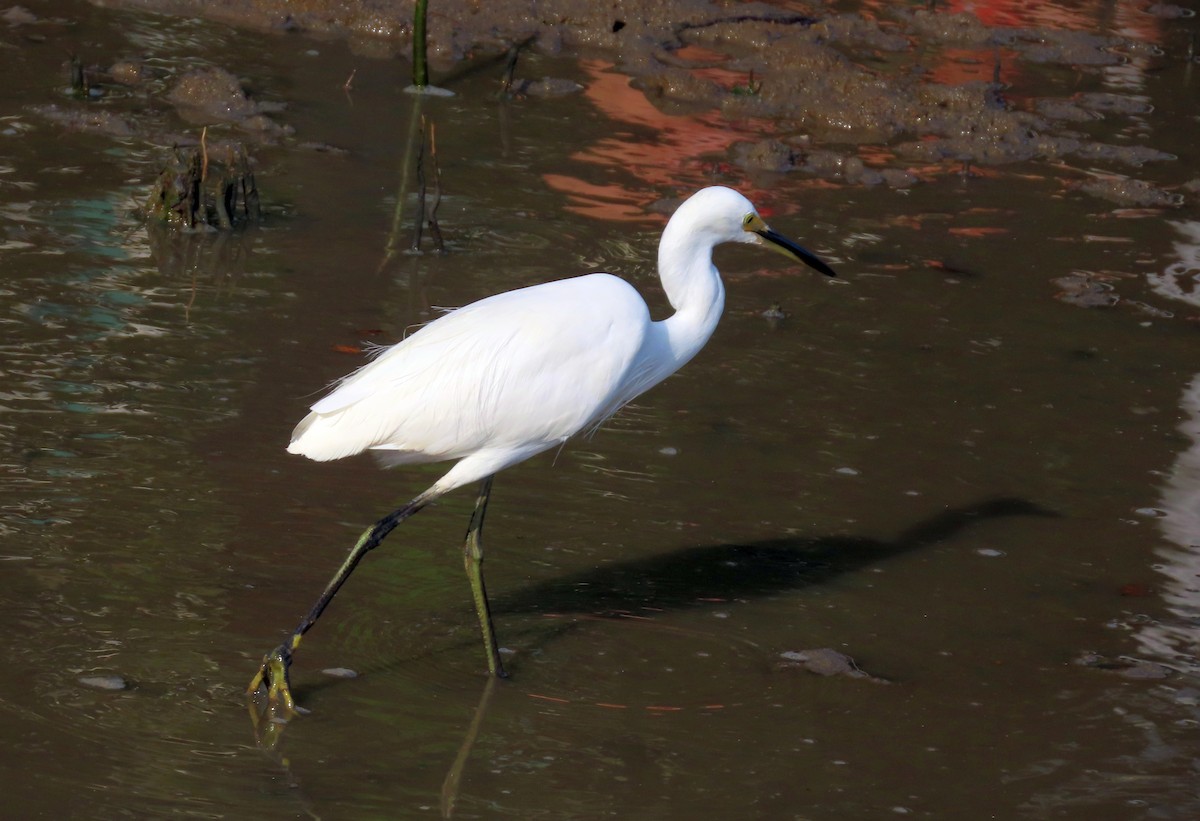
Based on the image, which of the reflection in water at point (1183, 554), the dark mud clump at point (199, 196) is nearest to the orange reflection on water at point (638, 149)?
the dark mud clump at point (199, 196)

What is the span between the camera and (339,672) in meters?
4.08

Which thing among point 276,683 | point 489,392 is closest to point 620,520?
point 489,392

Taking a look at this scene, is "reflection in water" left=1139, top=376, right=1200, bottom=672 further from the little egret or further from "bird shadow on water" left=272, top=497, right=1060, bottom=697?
the little egret

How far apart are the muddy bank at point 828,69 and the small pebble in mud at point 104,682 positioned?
500 centimetres

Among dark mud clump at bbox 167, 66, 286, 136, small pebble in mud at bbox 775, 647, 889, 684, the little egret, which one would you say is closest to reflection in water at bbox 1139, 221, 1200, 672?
small pebble in mud at bbox 775, 647, 889, 684

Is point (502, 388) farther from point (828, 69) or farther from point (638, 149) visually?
point (828, 69)

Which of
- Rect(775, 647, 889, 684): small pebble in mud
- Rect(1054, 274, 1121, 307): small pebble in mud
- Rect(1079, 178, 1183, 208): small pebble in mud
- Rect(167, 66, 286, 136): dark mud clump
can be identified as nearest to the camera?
Rect(775, 647, 889, 684): small pebble in mud

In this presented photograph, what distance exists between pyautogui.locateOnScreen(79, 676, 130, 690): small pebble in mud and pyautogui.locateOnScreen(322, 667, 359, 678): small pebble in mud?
Result: 1.75 feet

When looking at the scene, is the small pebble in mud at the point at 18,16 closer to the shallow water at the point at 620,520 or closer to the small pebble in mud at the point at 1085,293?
the shallow water at the point at 620,520

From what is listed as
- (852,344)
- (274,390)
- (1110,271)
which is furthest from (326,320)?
(1110,271)

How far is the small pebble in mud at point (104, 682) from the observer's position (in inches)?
150

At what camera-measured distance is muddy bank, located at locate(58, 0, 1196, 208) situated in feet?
29.2

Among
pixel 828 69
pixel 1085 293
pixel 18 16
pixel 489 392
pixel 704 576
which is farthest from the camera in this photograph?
pixel 828 69

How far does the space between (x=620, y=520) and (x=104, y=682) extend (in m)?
1.82
